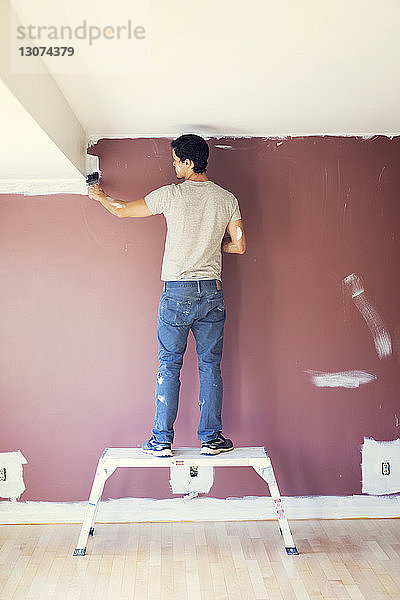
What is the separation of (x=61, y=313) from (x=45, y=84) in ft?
4.76

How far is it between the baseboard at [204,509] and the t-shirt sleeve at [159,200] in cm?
160

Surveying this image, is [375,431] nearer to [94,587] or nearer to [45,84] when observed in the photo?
[94,587]

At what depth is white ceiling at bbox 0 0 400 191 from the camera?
7.07ft

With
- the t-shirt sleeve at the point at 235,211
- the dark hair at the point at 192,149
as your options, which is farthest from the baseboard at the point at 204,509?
the dark hair at the point at 192,149

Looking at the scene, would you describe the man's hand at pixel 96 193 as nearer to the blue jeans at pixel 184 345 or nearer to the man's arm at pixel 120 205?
the man's arm at pixel 120 205

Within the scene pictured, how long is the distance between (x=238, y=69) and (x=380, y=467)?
7.65 ft

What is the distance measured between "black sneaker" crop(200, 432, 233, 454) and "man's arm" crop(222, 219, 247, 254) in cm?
95

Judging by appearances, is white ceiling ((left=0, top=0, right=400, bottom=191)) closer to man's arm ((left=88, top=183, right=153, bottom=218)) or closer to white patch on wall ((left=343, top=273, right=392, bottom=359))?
man's arm ((left=88, top=183, right=153, bottom=218))

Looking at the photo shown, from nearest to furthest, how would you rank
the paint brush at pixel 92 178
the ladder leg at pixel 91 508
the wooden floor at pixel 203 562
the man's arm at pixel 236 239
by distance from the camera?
the wooden floor at pixel 203 562
the ladder leg at pixel 91 508
the man's arm at pixel 236 239
the paint brush at pixel 92 178

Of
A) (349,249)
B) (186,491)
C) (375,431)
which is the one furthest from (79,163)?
(375,431)

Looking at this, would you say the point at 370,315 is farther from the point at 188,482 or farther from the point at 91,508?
the point at 91,508

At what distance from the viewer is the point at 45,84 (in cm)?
264

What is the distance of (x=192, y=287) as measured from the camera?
3371 millimetres

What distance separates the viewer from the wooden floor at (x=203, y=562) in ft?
9.39
